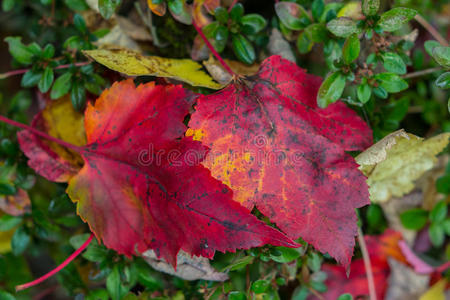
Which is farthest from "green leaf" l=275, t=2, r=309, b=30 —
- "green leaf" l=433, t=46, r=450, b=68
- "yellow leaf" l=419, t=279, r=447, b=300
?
"yellow leaf" l=419, t=279, r=447, b=300

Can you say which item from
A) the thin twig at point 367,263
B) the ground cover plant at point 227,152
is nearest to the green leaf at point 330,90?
the ground cover plant at point 227,152

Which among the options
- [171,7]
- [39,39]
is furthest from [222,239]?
[39,39]

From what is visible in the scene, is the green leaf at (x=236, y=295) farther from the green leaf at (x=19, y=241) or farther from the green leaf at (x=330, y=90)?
the green leaf at (x=19, y=241)

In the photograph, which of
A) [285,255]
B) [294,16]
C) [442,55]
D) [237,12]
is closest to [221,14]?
[237,12]

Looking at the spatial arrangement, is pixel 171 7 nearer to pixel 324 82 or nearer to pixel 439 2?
pixel 324 82

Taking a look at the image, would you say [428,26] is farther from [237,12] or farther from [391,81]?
[237,12]

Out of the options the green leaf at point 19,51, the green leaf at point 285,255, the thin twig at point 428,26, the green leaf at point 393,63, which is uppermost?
the green leaf at point 19,51
